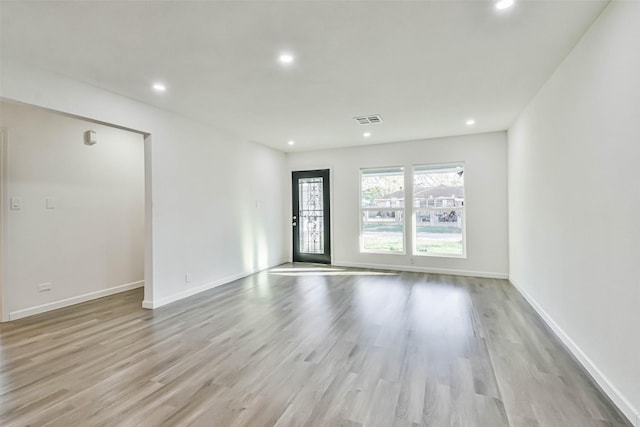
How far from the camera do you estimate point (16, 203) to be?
11.5 feet

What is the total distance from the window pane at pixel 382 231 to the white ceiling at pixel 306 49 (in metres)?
2.57

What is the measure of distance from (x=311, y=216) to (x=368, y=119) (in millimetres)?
2969

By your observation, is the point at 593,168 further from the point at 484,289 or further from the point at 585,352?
the point at 484,289

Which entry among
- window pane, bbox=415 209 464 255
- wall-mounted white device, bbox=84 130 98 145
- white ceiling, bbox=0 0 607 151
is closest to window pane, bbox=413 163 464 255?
window pane, bbox=415 209 464 255

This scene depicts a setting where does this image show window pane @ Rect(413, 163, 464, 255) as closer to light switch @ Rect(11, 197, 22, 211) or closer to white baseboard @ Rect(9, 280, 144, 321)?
white baseboard @ Rect(9, 280, 144, 321)

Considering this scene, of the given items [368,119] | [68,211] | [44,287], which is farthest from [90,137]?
[368,119]

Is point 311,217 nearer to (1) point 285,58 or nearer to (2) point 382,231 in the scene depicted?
(2) point 382,231

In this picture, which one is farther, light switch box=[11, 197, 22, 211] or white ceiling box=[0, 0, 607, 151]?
light switch box=[11, 197, 22, 211]

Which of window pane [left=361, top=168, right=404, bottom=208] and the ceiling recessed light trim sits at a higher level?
the ceiling recessed light trim

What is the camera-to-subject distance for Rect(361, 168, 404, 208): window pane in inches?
237

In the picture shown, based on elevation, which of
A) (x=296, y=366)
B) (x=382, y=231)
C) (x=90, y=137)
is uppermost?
(x=90, y=137)

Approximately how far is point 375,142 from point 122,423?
18.0 ft

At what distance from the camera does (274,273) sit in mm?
5758

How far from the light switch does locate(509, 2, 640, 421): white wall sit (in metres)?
5.66
